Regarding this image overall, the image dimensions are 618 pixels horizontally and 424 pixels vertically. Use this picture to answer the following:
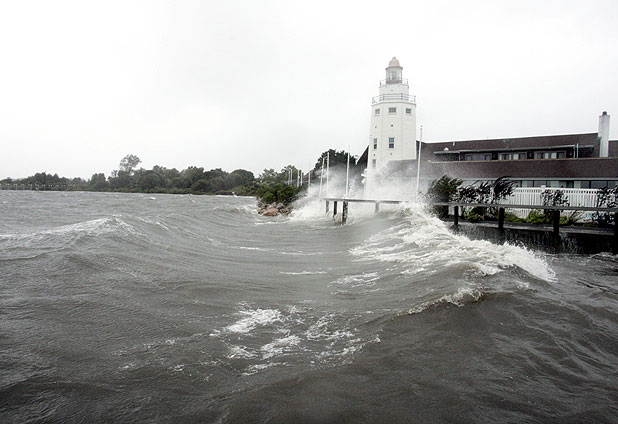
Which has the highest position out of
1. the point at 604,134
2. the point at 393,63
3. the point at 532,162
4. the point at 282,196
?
the point at 393,63

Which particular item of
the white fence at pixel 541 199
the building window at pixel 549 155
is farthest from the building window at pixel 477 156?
the white fence at pixel 541 199

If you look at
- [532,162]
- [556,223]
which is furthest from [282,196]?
[556,223]

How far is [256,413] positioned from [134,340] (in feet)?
8.46

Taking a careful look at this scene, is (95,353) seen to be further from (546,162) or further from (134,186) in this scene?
(134,186)

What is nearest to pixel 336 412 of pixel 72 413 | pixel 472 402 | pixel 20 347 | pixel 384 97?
pixel 472 402

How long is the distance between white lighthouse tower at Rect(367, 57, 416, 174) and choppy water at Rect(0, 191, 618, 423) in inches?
1214

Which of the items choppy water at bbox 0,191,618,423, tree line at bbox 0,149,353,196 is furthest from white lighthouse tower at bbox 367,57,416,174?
tree line at bbox 0,149,353,196

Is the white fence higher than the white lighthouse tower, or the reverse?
the white lighthouse tower

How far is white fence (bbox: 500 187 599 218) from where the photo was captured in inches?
717

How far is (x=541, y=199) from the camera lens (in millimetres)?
20062

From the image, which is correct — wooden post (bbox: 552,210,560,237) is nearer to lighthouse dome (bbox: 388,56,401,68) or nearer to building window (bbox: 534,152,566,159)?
building window (bbox: 534,152,566,159)

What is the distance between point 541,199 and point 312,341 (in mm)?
19143

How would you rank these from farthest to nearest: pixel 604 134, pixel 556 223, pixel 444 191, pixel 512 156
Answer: pixel 512 156 → pixel 604 134 → pixel 444 191 → pixel 556 223

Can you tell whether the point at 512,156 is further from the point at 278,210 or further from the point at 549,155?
the point at 278,210
